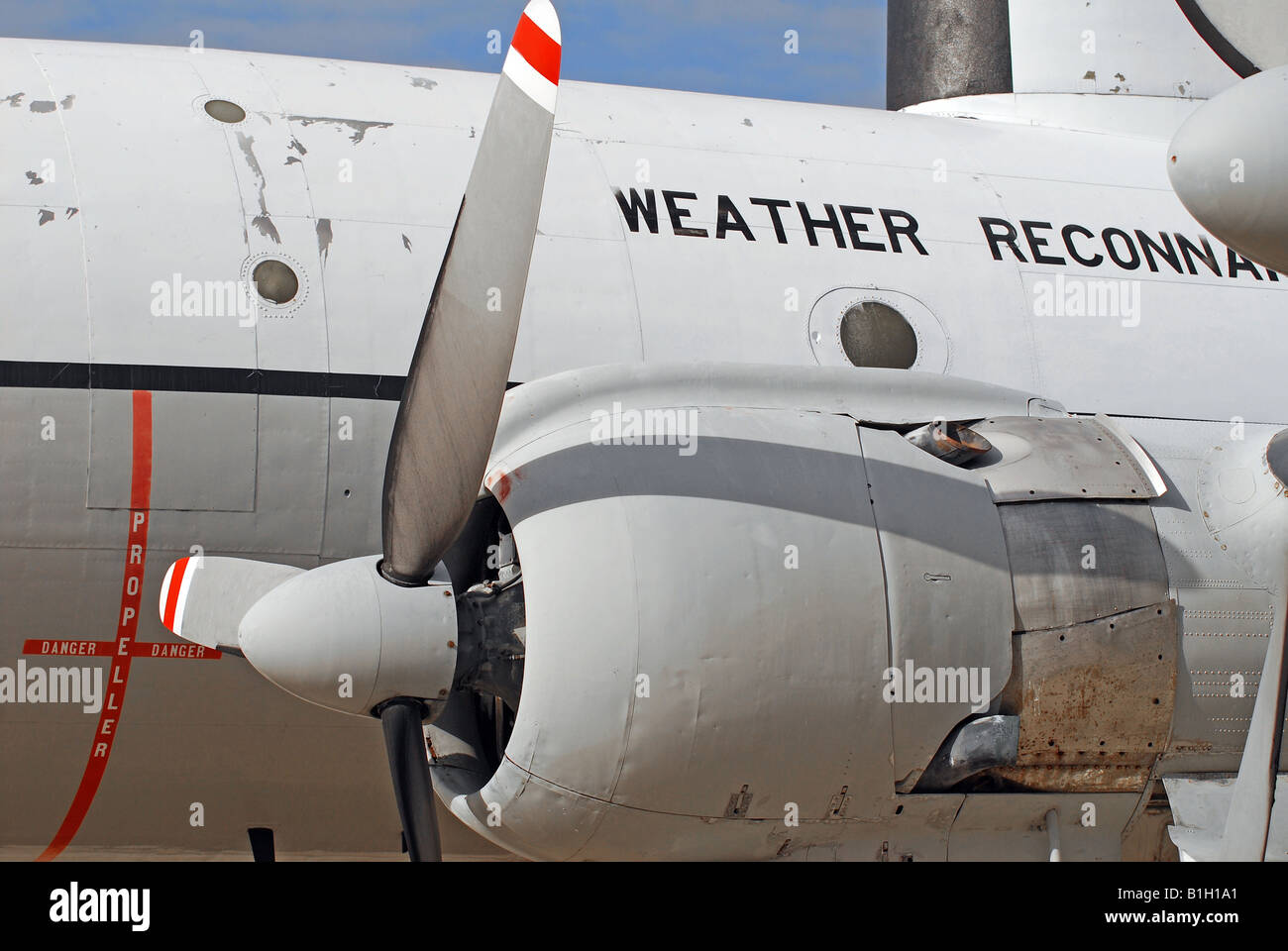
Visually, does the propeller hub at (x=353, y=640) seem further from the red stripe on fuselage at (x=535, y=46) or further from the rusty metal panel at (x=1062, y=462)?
the rusty metal panel at (x=1062, y=462)

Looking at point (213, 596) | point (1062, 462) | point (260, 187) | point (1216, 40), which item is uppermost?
point (1216, 40)

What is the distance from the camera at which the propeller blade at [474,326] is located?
6156mm

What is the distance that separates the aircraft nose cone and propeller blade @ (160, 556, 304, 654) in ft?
13.0

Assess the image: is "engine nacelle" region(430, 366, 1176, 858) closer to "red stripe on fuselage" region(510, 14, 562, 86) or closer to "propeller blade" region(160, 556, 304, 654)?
"propeller blade" region(160, 556, 304, 654)

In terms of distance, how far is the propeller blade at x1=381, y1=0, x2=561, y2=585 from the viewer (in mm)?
6156

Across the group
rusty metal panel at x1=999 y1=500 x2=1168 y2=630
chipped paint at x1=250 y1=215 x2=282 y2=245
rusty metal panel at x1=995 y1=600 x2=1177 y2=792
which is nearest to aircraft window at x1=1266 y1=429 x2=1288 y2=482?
rusty metal panel at x1=999 y1=500 x2=1168 y2=630

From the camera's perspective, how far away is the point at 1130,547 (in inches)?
270

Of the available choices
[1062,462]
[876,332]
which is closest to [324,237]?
[876,332]

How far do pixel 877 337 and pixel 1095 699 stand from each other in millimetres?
2212

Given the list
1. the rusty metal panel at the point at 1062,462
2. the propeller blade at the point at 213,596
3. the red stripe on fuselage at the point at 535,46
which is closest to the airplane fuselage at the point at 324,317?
the rusty metal panel at the point at 1062,462

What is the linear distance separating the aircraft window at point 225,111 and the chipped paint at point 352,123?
9.7 inches

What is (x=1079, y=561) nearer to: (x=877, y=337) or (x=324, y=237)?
(x=877, y=337)

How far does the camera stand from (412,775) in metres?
6.45
